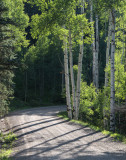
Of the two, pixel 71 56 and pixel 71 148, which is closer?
pixel 71 148

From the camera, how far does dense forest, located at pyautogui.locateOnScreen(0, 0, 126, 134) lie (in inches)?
495

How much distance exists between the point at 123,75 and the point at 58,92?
22.4m

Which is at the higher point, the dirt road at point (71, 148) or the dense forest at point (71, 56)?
the dense forest at point (71, 56)

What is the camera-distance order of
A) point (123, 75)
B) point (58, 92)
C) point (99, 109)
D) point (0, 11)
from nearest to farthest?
1. point (0, 11)
2. point (123, 75)
3. point (99, 109)
4. point (58, 92)

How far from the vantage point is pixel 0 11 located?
477 inches

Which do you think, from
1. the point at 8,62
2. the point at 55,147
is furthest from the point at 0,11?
the point at 55,147

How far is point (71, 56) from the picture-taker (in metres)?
16.4

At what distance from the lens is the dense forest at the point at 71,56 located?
495 inches

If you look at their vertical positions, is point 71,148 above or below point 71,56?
below

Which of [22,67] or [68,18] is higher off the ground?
[68,18]

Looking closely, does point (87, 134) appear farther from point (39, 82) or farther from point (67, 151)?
point (39, 82)

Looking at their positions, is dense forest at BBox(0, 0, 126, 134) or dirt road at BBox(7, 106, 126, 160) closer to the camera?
dirt road at BBox(7, 106, 126, 160)

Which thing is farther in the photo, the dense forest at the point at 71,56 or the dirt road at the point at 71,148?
the dense forest at the point at 71,56

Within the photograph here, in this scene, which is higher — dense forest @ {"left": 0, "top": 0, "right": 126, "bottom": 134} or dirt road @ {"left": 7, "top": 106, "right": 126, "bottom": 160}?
dense forest @ {"left": 0, "top": 0, "right": 126, "bottom": 134}
